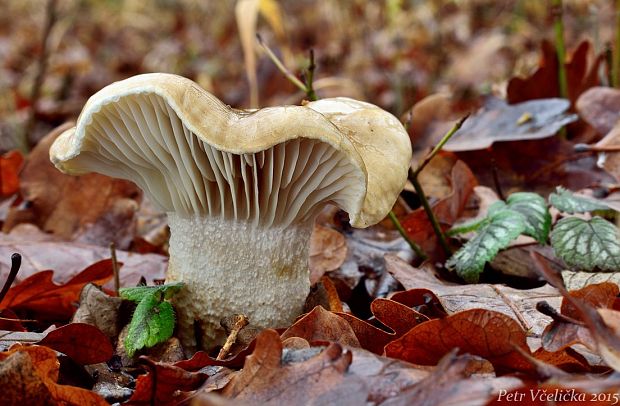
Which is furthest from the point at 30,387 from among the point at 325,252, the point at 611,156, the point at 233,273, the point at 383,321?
the point at 611,156

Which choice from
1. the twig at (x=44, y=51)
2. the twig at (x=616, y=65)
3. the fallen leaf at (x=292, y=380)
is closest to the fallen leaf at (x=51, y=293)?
the fallen leaf at (x=292, y=380)

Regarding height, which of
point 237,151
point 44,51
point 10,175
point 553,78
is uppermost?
→ point 44,51

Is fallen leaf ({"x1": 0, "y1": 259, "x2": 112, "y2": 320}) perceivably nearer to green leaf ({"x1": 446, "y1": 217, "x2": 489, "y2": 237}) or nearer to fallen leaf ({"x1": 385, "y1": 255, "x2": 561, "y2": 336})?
fallen leaf ({"x1": 385, "y1": 255, "x2": 561, "y2": 336})

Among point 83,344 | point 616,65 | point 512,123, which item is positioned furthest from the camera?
point 616,65

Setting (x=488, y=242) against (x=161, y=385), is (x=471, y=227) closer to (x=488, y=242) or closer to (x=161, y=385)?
(x=488, y=242)

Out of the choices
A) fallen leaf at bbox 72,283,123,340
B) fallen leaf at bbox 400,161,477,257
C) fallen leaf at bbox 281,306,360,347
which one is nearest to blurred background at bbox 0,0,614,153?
fallen leaf at bbox 400,161,477,257

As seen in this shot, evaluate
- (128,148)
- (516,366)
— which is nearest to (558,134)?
(516,366)

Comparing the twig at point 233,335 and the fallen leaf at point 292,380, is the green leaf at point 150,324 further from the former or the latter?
the fallen leaf at point 292,380
